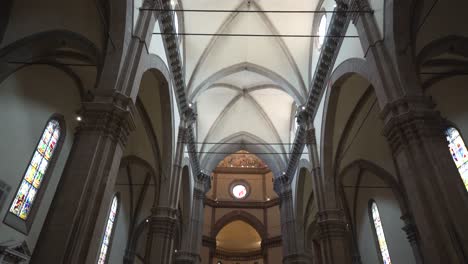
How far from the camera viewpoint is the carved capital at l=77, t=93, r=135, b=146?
6613mm

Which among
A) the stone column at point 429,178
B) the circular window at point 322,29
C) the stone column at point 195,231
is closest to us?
the stone column at point 429,178

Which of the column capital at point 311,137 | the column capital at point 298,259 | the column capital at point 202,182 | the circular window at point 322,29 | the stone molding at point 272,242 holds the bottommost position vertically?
the column capital at point 298,259

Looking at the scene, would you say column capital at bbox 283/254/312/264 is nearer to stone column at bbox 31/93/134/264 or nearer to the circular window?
the circular window

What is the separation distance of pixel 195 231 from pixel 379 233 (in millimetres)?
8843

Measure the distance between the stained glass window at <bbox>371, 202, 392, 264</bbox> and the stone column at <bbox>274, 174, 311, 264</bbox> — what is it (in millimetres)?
3441

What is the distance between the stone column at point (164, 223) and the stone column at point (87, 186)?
5.38m

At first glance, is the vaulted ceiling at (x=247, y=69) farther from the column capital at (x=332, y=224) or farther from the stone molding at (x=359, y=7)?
the column capital at (x=332, y=224)

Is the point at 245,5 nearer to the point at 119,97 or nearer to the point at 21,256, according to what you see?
the point at 119,97

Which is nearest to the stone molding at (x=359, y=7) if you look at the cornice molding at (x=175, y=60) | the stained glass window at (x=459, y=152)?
the cornice molding at (x=175, y=60)

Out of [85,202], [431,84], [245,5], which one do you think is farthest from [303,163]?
[85,202]

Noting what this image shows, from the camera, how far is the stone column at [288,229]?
16984 mm

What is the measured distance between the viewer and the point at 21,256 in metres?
9.62

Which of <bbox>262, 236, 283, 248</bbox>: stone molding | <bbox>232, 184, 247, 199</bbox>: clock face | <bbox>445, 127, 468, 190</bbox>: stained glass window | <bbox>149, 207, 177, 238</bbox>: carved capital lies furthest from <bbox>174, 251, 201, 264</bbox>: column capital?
<bbox>445, 127, 468, 190</bbox>: stained glass window

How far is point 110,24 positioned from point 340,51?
670 centimetres
